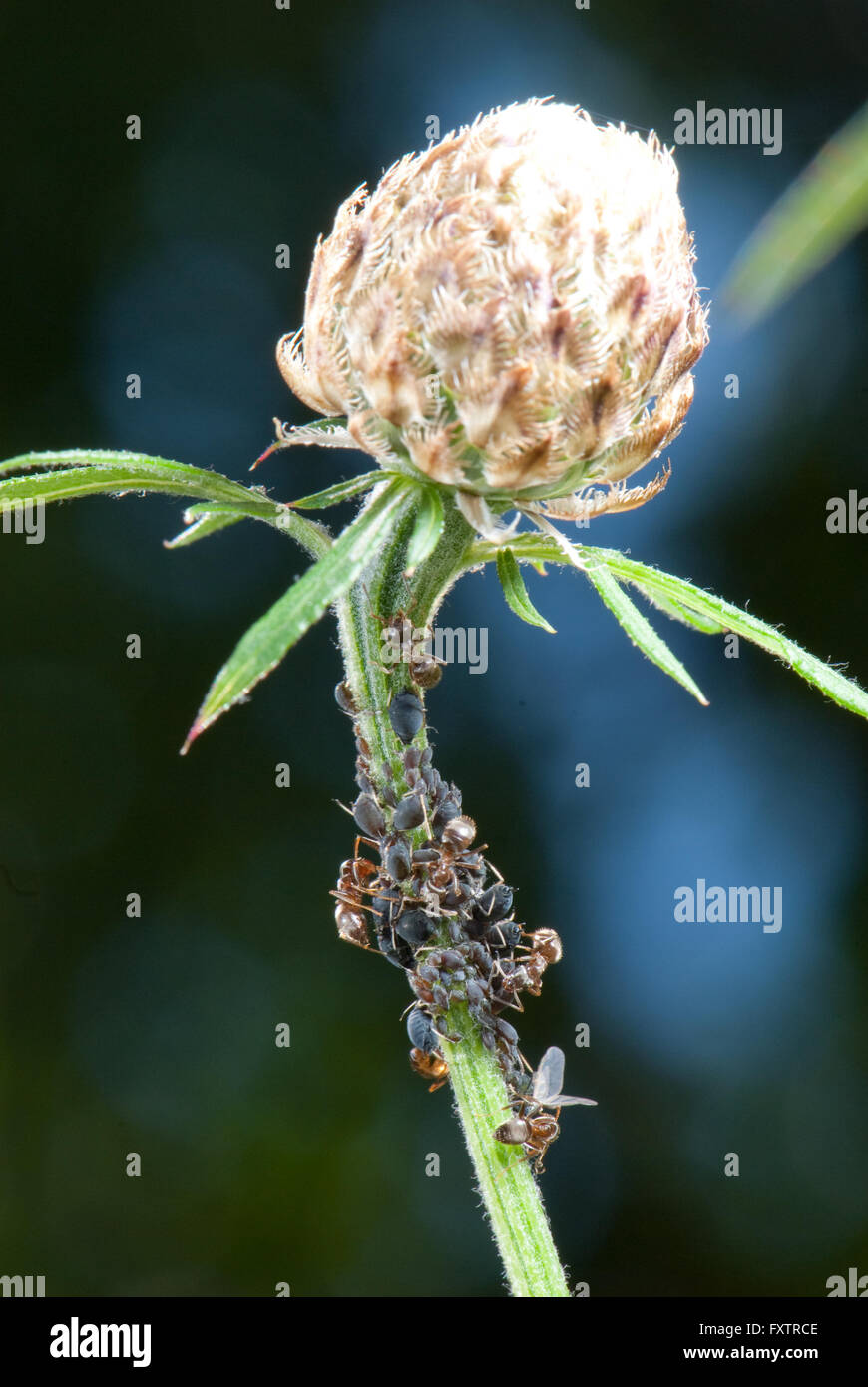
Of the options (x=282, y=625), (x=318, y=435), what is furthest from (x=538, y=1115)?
(x=318, y=435)

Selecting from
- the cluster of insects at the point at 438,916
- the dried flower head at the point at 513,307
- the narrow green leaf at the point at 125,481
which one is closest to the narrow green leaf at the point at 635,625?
the dried flower head at the point at 513,307

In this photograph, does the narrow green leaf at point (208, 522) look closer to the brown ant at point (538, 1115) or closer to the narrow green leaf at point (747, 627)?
the narrow green leaf at point (747, 627)

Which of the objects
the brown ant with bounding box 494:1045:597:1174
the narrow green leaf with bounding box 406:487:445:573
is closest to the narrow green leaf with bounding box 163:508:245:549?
the narrow green leaf with bounding box 406:487:445:573

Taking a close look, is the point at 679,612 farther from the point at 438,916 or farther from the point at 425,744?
the point at 438,916

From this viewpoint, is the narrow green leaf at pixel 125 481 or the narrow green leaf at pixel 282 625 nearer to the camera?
the narrow green leaf at pixel 282 625

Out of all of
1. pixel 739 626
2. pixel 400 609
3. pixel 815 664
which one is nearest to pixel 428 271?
pixel 400 609

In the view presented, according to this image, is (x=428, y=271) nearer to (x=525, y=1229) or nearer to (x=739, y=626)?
(x=739, y=626)
